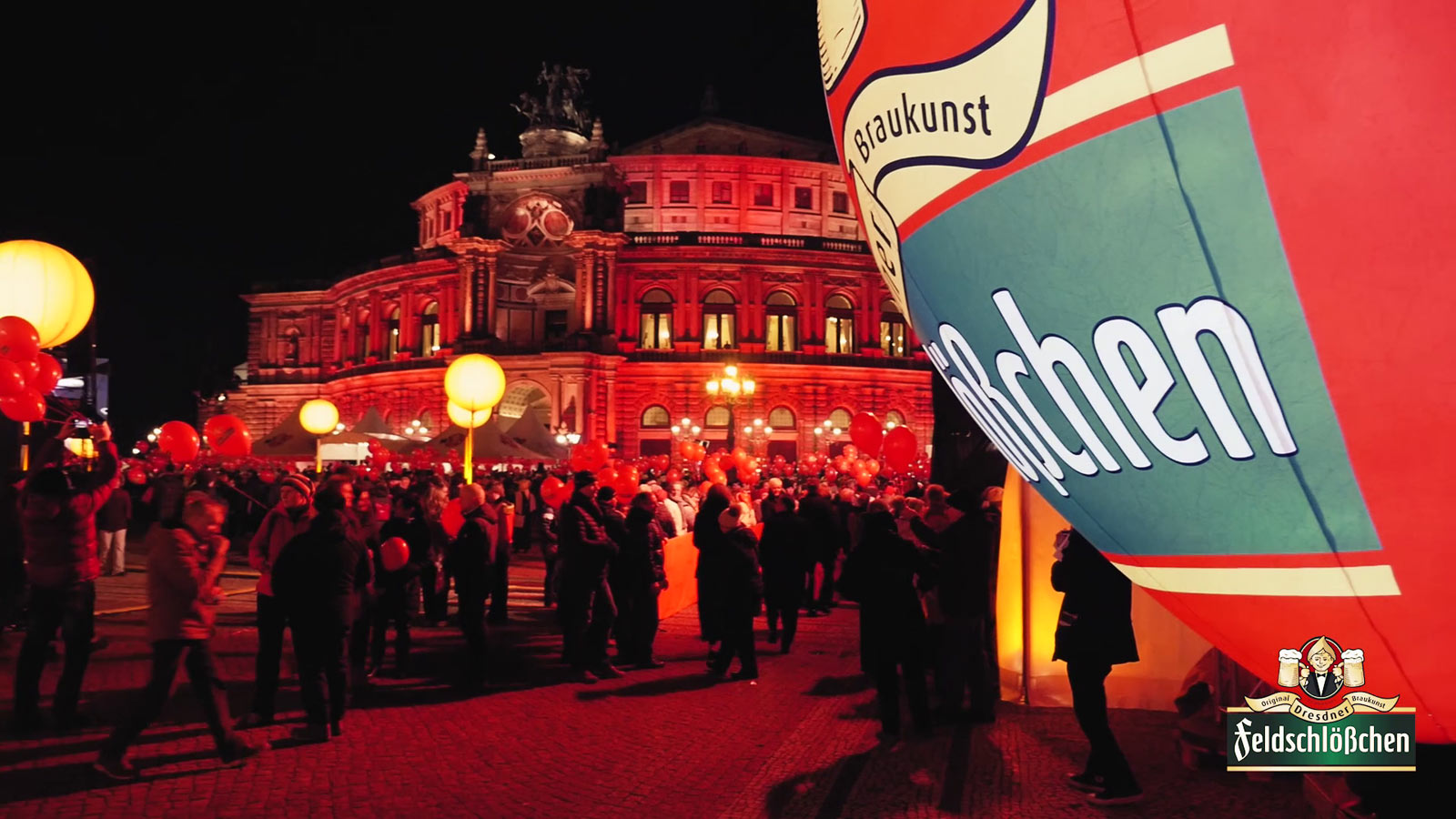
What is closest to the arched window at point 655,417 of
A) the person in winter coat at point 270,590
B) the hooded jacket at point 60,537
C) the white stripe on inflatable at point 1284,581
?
the person in winter coat at point 270,590

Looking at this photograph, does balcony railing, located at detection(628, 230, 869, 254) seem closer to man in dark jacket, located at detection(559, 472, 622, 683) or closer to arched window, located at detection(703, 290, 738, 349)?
arched window, located at detection(703, 290, 738, 349)

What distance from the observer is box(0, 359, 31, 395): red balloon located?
7927 millimetres

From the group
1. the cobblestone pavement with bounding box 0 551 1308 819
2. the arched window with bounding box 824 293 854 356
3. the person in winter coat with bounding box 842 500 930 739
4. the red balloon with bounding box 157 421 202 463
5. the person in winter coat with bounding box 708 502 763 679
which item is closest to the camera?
the cobblestone pavement with bounding box 0 551 1308 819

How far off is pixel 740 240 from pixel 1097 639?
1733 inches

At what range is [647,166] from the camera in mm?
53844

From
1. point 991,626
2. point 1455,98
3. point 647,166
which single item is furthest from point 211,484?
point 647,166

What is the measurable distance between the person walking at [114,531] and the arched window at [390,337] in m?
41.1

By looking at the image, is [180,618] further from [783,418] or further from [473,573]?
[783,418]

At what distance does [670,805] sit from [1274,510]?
150 inches

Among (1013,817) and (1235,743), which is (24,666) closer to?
(1013,817)

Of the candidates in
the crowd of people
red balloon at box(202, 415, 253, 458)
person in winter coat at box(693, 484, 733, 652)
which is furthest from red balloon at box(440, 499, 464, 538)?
red balloon at box(202, 415, 253, 458)

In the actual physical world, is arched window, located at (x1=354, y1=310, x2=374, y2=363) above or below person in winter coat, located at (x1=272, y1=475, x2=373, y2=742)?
above

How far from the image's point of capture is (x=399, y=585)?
8750 millimetres

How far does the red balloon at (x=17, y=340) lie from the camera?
7979 millimetres
